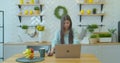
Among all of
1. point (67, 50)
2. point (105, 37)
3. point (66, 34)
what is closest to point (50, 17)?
point (105, 37)

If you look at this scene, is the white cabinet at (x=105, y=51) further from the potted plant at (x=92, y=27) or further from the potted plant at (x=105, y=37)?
the potted plant at (x=92, y=27)

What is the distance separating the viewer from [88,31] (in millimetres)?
4746

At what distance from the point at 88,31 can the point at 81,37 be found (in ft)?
0.63

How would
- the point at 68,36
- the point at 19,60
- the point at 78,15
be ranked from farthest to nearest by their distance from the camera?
the point at 78,15 < the point at 68,36 < the point at 19,60

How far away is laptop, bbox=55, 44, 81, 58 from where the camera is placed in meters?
2.83

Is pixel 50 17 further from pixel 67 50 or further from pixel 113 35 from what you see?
pixel 67 50

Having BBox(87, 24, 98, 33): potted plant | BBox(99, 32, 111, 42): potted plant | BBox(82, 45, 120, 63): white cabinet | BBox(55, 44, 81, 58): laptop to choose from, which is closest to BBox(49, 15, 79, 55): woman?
BBox(55, 44, 81, 58): laptop

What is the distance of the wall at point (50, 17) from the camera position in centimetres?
499

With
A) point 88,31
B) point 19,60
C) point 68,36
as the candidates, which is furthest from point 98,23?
point 19,60

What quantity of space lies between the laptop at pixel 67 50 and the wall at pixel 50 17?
85.0 inches

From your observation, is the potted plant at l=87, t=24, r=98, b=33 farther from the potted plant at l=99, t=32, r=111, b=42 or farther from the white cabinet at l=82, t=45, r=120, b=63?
the white cabinet at l=82, t=45, r=120, b=63

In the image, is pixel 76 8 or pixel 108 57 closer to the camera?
pixel 108 57

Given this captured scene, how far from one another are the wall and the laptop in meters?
2.16

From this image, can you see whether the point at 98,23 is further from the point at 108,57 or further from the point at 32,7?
the point at 32,7
